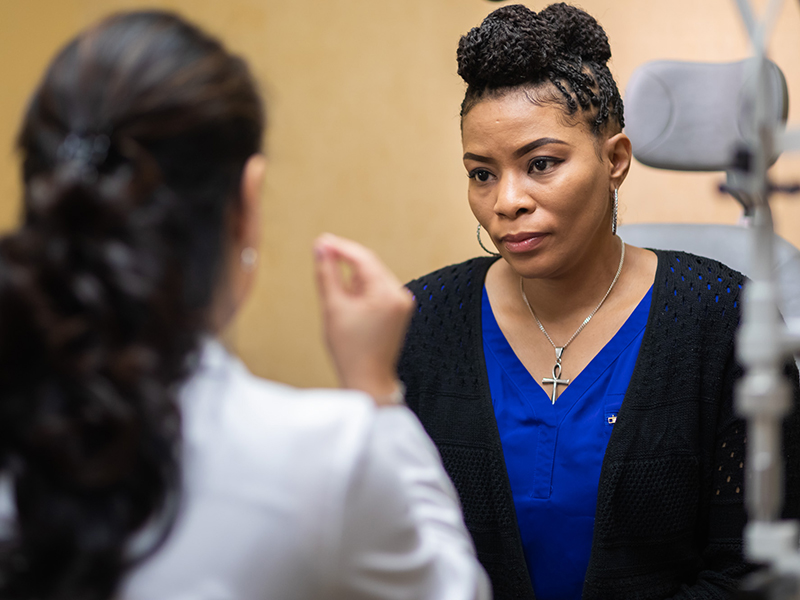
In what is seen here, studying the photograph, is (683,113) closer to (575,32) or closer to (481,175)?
(575,32)

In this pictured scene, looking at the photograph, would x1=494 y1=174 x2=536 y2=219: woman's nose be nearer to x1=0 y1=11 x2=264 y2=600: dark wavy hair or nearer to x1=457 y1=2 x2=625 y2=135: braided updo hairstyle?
x1=457 y1=2 x2=625 y2=135: braided updo hairstyle

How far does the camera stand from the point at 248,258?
645 millimetres

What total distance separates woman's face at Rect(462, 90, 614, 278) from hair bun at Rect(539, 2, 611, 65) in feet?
0.37

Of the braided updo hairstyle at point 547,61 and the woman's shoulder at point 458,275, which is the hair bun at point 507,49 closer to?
the braided updo hairstyle at point 547,61

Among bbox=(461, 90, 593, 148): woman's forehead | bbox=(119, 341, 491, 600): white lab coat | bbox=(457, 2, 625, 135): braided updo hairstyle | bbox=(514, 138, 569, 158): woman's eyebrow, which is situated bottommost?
bbox=(119, 341, 491, 600): white lab coat

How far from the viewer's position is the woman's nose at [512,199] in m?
1.10

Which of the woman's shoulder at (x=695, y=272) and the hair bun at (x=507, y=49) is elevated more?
the hair bun at (x=507, y=49)

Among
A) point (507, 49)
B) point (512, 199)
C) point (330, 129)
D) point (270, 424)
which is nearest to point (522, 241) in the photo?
point (512, 199)

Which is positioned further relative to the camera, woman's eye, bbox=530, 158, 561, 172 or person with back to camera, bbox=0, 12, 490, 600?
woman's eye, bbox=530, 158, 561, 172

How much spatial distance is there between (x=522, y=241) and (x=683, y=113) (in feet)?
1.75

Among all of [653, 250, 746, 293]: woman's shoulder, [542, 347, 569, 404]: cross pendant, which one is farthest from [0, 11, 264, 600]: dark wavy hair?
[653, 250, 746, 293]: woman's shoulder

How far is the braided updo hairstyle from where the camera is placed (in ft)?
3.70

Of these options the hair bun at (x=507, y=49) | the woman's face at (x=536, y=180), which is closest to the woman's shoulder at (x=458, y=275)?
the woman's face at (x=536, y=180)

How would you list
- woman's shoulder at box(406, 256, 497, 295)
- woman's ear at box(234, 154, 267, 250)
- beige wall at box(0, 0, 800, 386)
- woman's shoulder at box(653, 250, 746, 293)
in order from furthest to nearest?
beige wall at box(0, 0, 800, 386)
woman's shoulder at box(406, 256, 497, 295)
woman's shoulder at box(653, 250, 746, 293)
woman's ear at box(234, 154, 267, 250)
